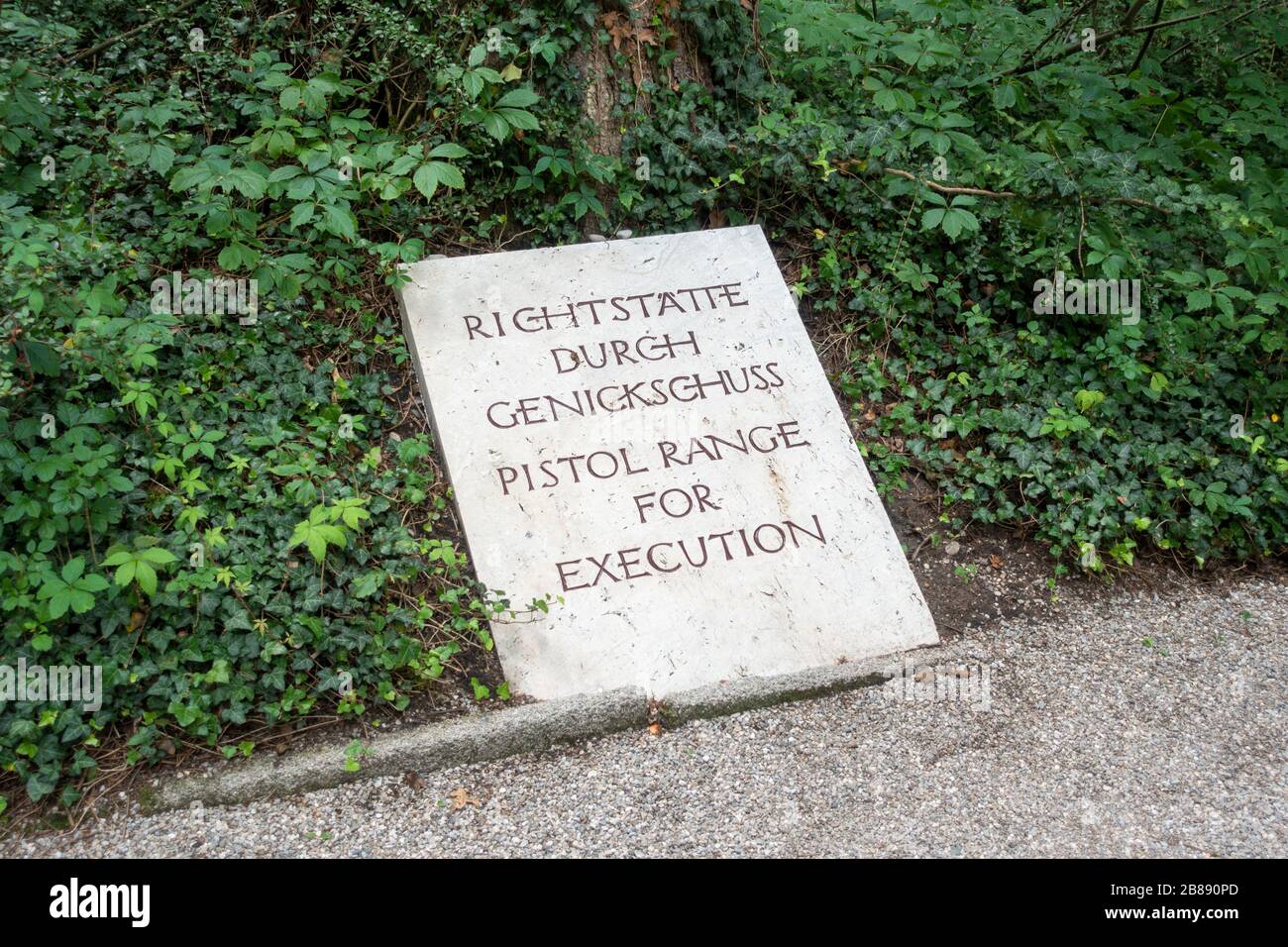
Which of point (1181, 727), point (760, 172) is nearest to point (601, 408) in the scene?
point (760, 172)

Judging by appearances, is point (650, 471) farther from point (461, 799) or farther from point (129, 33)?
point (129, 33)

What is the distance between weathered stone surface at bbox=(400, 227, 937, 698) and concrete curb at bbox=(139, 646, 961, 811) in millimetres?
92

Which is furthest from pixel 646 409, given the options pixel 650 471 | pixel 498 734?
pixel 498 734

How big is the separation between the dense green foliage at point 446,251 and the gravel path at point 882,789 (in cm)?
37

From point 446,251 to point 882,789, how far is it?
9.57 ft

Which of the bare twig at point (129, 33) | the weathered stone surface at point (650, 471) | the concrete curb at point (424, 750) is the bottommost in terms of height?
the concrete curb at point (424, 750)

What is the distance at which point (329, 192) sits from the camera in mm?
3902

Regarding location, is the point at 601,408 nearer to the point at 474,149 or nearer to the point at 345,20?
the point at 474,149

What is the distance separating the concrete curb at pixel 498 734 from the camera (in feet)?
9.70

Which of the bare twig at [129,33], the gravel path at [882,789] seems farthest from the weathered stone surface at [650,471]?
the bare twig at [129,33]

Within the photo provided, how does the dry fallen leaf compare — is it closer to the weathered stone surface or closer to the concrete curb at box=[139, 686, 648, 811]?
the concrete curb at box=[139, 686, 648, 811]

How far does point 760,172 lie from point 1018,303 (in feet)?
4.51

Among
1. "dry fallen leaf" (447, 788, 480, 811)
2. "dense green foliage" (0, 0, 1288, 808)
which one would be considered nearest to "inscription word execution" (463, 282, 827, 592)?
"dense green foliage" (0, 0, 1288, 808)

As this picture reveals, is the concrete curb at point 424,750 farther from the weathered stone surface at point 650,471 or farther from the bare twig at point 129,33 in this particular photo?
the bare twig at point 129,33
